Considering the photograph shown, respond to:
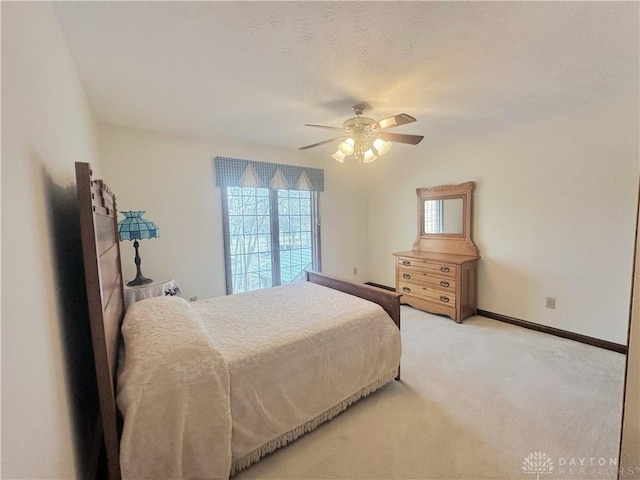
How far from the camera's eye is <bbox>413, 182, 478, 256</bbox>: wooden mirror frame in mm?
3617

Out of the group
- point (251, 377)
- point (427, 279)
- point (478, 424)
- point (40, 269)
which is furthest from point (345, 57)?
point (427, 279)

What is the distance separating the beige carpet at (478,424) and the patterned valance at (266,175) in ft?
8.78

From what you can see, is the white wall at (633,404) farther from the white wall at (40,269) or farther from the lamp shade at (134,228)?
the lamp shade at (134,228)

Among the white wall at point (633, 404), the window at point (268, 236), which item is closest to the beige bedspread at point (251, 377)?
the white wall at point (633, 404)

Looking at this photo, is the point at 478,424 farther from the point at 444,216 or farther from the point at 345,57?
the point at 444,216

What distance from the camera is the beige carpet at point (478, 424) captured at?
1.51 metres

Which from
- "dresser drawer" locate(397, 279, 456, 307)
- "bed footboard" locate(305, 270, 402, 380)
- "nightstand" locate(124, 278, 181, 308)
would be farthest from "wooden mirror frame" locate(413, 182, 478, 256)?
"nightstand" locate(124, 278, 181, 308)

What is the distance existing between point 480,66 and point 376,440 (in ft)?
7.99

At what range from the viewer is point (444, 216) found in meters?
3.88

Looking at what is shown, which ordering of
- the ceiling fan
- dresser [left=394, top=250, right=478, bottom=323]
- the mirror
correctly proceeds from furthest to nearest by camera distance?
the mirror
dresser [left=394, top=250, right=478, bottom=323]
the ceiling fan

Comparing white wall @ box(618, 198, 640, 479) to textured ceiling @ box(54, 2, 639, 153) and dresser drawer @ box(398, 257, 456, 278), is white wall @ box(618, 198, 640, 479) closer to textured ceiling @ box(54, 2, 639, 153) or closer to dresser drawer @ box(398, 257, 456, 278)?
textured ceiling @ box(54, 2, 639, 153)

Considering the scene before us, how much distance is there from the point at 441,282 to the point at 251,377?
108 inches

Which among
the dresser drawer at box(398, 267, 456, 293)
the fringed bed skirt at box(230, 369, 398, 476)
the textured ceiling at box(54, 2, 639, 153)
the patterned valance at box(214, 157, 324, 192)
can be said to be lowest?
the fringed bed skirt at box(230, 369, 398, 476)

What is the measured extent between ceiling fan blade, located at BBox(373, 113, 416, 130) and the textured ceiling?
0.86ft
